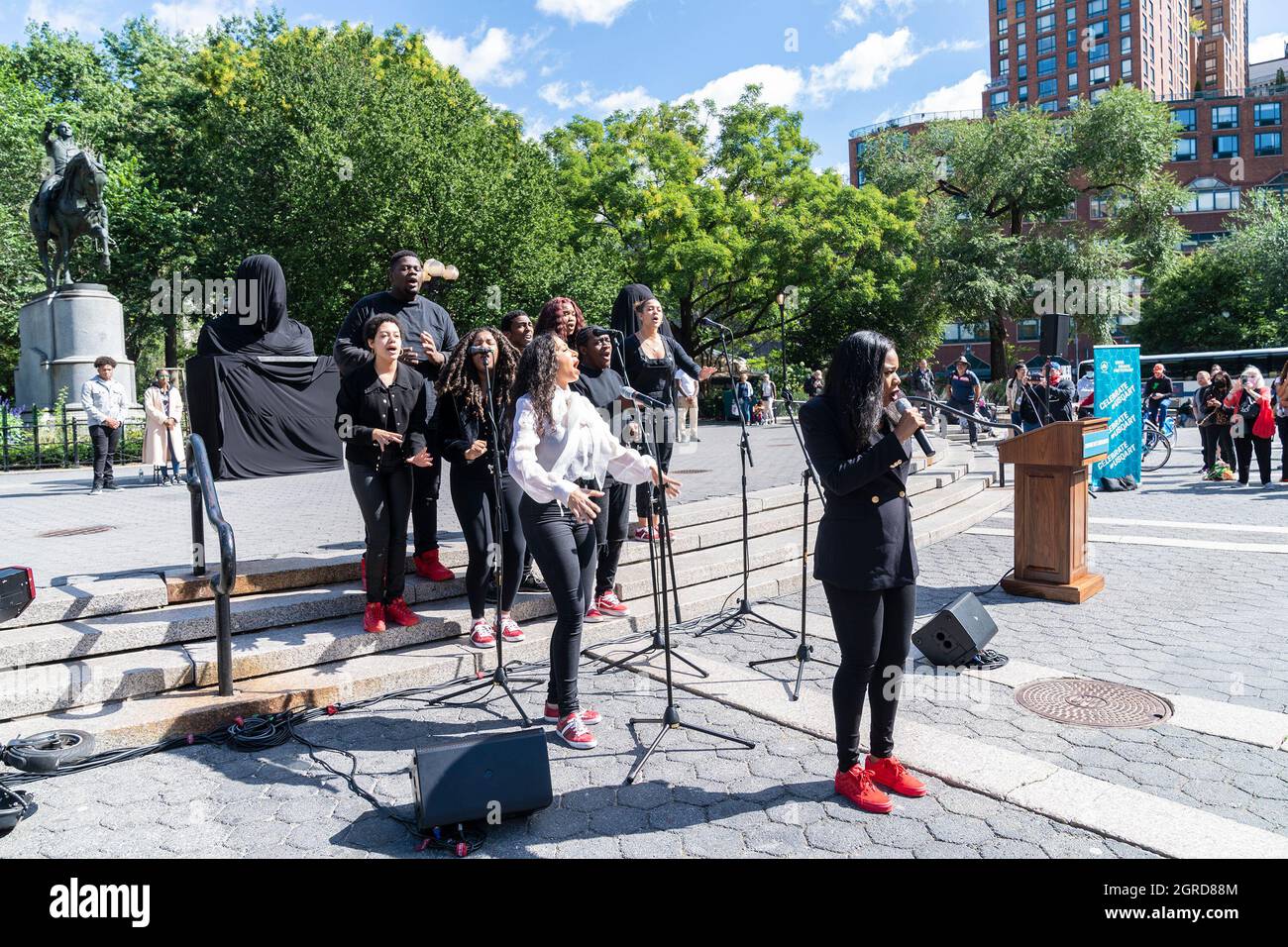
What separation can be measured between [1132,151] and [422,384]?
144ft

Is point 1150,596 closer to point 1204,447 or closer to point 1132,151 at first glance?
point 1204,447

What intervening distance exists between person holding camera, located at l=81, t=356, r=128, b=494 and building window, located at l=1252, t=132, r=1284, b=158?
8529 centimetres

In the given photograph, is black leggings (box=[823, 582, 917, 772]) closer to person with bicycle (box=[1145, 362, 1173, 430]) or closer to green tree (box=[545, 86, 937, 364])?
person with bicycle (box=[1145, 362, 1173, 430])

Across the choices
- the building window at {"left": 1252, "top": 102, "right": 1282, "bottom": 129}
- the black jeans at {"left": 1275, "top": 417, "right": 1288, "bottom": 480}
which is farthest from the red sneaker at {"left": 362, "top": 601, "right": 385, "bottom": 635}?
the building window at {"left": 1252, "top": 102, "right": 1282, "bottom": 129}

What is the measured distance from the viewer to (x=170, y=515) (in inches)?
391

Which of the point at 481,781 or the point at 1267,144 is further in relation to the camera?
the point at 1267,144

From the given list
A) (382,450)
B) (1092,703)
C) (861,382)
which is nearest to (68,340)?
(382,450)

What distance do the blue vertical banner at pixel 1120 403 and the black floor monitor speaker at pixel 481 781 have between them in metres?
13.0

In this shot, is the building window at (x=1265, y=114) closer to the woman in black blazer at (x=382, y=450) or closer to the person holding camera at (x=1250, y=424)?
the person holding camera at (x=1250, y=424)

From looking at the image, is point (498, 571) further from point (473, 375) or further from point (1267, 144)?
point (1267, 144)

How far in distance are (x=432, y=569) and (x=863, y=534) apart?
3799mm

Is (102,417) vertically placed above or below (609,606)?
above

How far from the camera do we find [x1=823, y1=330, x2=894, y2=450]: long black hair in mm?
3635
